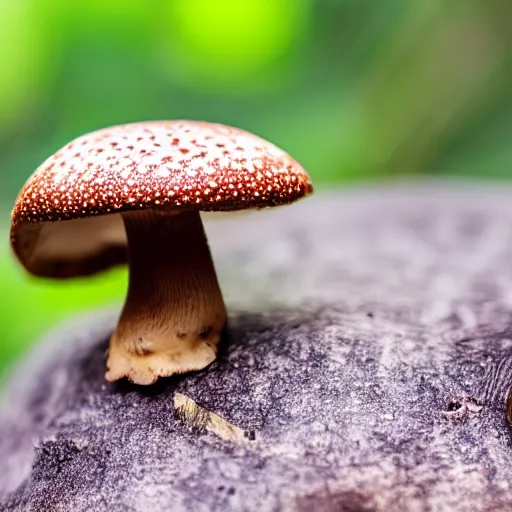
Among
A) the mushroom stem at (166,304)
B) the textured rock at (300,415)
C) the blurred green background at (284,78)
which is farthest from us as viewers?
the blurred green background at (284,78)

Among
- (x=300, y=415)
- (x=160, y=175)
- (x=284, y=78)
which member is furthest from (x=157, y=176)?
(x=284, y=78)

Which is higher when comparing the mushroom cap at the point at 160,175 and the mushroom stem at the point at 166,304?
the mushroom cap at the point at 160,175

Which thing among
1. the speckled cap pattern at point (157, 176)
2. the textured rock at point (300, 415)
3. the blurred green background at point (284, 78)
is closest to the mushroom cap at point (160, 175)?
the speckled cap pattern at point (157, 176)

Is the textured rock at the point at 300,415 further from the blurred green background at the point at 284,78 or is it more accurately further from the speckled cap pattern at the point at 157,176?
the blurred green background at the point at 284,78

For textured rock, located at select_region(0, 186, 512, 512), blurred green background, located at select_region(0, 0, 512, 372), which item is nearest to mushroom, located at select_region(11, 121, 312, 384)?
textured rock, located at select_region(0, 186, 512, 512)

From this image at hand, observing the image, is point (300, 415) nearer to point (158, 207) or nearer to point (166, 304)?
point (166, 304)

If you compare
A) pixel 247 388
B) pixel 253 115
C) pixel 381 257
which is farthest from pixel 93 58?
pixel 247 388

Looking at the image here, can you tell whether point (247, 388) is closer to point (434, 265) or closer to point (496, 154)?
point (434, 265)
